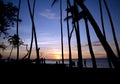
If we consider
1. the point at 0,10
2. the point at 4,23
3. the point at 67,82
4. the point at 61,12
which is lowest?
the point at 67,82

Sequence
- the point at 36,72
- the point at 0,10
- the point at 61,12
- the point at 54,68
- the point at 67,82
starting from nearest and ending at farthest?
the point at 67,82 → the point at 36,72 → the point at 54,68 → the point at 0,10 → the point at 61,12

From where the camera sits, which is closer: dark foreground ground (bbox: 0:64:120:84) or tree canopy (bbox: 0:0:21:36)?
dark foreground ground (bbox: 0:64:120:84)

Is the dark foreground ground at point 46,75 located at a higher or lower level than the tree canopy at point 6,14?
lower

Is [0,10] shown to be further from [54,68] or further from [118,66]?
[118,66]

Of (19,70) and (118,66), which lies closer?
(118,66)

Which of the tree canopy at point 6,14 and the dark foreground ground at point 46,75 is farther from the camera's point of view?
the tree canopy at point 6,14

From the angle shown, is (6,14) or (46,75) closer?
(46,75)

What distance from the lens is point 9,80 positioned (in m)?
9.15

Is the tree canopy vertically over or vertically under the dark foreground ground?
over

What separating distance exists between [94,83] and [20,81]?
15.1 feet

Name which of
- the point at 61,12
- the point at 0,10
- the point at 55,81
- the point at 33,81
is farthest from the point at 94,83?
the point at 61,12

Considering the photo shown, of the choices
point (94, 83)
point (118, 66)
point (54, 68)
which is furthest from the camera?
point (54, 68)

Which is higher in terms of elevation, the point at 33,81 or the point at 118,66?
the point at 118,66

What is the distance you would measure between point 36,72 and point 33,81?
1.52m
